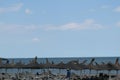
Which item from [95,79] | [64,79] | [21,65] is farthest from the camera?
[21,65]

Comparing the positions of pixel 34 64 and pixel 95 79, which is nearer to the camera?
pixel 95 79

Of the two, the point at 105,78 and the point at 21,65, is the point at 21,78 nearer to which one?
the point at 21,65

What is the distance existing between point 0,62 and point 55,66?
6.74 metres

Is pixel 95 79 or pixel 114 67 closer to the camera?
pixel 95 79

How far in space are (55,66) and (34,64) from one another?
2373 millimetres

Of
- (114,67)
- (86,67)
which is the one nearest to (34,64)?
(86,67)

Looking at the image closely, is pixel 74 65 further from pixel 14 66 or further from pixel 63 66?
pixel 14 66

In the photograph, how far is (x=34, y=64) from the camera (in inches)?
1906

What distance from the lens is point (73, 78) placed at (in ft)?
153

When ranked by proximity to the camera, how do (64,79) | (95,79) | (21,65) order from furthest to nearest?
(21,65)
(64,79)
(95,79)

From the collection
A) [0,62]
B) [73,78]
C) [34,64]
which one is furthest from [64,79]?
[0,62]

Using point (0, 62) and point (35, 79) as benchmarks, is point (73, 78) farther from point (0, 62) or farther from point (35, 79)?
point (0, 62)

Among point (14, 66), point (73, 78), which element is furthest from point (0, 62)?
point (73, 78)

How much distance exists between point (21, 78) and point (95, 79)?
10.5 meters
